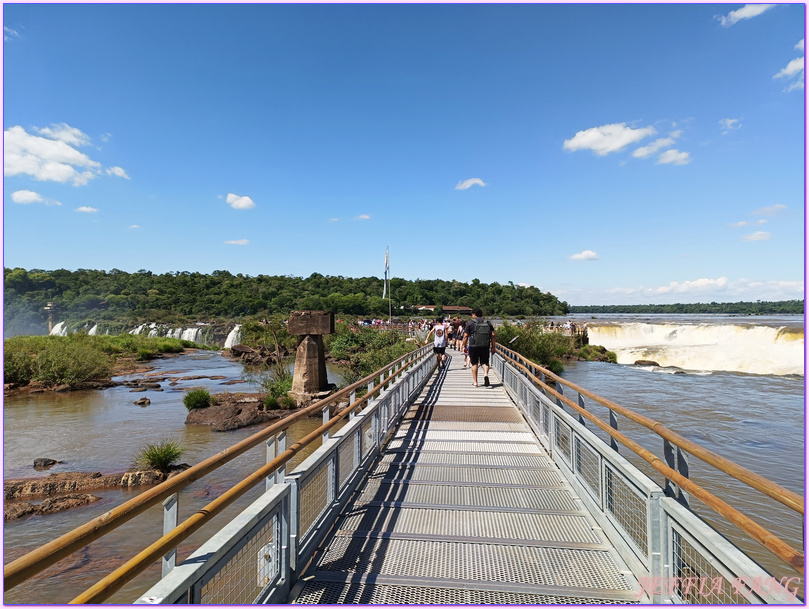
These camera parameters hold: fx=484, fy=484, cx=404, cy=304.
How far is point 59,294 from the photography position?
89.2 metres

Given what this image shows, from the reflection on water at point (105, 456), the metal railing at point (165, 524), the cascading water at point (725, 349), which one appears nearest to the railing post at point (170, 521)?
the metal railing at point (165, 524)

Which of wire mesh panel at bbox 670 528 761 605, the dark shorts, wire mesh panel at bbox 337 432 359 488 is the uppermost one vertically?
the dark shorts

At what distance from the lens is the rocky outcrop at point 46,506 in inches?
333

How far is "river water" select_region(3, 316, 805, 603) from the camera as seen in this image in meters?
6.91

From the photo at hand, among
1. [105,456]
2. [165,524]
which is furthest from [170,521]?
[105,456]

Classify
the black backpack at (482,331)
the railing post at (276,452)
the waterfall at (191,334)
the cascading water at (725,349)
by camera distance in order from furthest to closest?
the waterfall at (191,334)
the cascading water at (725,349)
the black backpack at (482,331)
the railing post at (276,452)

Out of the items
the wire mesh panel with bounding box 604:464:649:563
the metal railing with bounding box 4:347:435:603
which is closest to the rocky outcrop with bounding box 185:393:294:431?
the metal railing with bounding box 4:347:435:603

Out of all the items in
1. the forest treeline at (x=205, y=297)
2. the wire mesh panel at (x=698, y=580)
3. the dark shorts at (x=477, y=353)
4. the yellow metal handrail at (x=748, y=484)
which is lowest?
the wire mesh panel at (x=698, y=580)

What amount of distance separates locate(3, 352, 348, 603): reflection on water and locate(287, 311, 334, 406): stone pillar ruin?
145 centimetres

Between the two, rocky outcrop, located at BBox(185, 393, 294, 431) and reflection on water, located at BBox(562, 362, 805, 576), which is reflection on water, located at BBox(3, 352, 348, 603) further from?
reflection on water, located at BBox(562, 362, 805, 576)

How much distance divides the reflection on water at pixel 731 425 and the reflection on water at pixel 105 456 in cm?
808

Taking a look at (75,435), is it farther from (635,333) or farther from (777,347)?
(635,333)

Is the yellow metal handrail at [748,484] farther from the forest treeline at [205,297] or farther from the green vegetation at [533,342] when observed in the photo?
the forest treeline at [205,297]

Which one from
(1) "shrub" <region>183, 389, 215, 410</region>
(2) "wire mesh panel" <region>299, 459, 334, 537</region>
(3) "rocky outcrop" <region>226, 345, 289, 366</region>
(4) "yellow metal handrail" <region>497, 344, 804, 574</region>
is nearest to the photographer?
(4) "yellow metal handrail" <region>497, 344, 804, 574</region>
